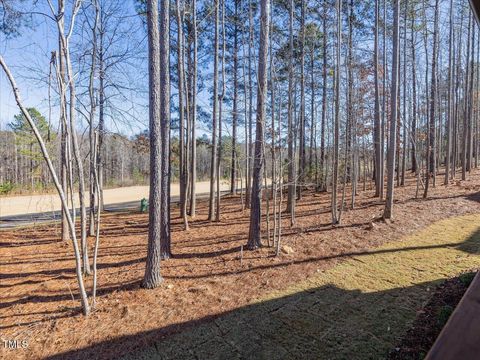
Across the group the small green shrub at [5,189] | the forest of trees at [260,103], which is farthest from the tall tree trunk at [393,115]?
the small green shrub at [5,189]

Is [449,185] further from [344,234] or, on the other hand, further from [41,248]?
[41,248]

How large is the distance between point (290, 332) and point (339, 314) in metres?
0.75

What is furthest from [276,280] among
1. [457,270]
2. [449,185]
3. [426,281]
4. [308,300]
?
[449,185]

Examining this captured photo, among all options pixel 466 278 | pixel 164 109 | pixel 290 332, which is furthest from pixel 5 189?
pixel 466 278

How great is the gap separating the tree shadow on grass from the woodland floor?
0.01m

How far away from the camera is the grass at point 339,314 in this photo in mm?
2883

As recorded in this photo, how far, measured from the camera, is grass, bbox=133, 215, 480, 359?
2.88m

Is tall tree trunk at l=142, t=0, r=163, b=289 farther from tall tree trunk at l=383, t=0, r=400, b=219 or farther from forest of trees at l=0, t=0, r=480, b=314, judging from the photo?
tall tree trunk at l=383, t=0, r=400, b=219

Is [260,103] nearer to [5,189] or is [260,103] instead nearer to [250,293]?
[250,293]

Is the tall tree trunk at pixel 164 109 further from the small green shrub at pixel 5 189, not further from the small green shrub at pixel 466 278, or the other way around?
the small green shrub at pixel 5 189

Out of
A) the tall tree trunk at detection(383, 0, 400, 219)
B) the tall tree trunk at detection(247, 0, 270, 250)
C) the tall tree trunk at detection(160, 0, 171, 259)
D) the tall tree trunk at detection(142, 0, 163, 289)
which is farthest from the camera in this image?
the tall tree trunk at detection(383, 0, 400, 219)

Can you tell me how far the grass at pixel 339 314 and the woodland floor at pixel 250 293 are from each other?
0.05 ft

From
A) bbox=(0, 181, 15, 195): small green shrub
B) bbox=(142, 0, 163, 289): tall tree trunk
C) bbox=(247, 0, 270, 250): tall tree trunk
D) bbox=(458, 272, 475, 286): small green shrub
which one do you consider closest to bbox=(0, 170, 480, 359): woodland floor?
bbox=(458, 272, 475, 286): small green shrub

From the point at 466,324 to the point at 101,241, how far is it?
28.4 feet
